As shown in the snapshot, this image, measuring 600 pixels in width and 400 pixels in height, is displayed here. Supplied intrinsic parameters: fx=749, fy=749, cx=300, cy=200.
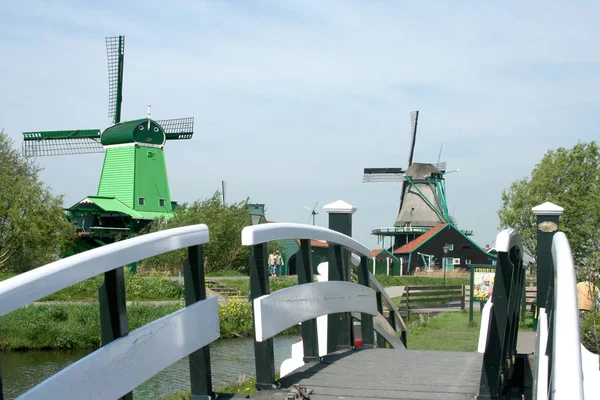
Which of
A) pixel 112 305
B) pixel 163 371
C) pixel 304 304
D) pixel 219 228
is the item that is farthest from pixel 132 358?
pixel 219 228

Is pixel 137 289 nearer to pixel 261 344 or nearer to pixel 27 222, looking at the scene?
pixel 27 222

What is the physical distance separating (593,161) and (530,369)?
98.4 ft

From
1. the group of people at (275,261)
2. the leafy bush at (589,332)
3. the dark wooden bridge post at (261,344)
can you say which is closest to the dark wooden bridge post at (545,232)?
the leafy bush at (589,332)

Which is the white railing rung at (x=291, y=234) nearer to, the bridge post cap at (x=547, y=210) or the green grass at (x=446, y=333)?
the bridge post cap at (x=547, y=210)

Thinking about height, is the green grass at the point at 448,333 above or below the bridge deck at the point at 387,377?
below

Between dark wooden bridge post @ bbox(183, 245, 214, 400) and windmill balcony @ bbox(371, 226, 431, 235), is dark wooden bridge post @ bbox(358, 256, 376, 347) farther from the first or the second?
windmill balcony @ bbox(371, 226, 431, 235)

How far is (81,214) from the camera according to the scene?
4472 centimetres

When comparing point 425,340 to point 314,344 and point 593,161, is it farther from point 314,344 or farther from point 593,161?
point 593,161

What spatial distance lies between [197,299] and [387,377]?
5.21 ft

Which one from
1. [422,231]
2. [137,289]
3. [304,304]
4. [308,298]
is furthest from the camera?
[422,231]

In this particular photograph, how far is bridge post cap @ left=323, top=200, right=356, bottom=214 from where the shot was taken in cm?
687

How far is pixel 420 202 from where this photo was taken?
61688mm

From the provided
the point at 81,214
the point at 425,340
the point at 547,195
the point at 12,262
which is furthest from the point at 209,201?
the point at 425,340

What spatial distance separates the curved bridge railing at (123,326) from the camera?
234cm
